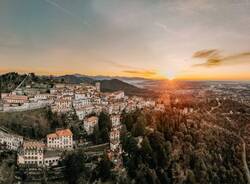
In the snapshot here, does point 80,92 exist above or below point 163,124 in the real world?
above

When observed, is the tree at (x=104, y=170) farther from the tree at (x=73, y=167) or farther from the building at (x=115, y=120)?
the building at (x=115, y=120)

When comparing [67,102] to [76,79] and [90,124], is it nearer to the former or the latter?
[90,124]

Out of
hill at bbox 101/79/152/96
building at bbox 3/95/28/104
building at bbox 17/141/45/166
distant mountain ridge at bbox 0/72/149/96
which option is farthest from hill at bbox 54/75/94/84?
building at bbox 17/141/45/166

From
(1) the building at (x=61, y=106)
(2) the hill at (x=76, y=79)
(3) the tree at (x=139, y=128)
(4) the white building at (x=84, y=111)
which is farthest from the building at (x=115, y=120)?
(2) the hill at (x=76, y=79)

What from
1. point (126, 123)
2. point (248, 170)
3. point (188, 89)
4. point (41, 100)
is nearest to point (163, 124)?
point (126, 123)

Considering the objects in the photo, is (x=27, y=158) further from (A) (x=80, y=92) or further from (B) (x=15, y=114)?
(A) (x=80, y=92)
